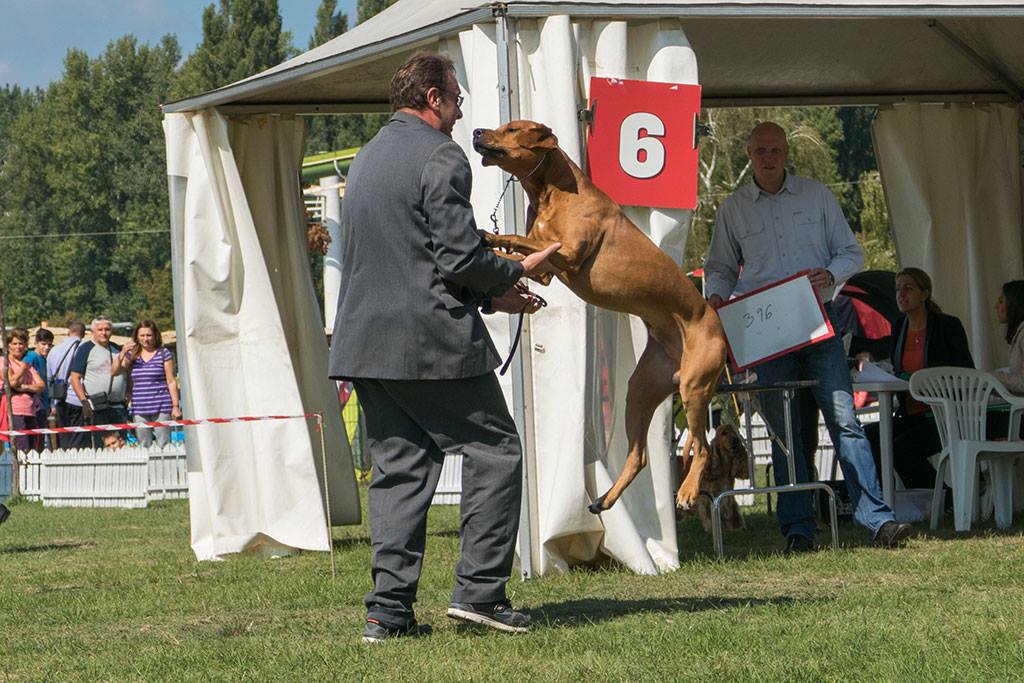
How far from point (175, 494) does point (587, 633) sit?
10477 mm

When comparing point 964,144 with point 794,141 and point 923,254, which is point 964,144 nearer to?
point 923,254

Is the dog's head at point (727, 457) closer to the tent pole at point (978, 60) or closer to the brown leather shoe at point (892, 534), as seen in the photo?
the brown leather shoe at point (892, 534)

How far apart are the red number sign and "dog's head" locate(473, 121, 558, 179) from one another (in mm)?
1091

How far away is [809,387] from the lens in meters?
7.76

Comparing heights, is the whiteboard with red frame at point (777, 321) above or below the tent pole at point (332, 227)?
below

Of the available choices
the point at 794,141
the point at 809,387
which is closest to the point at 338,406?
the point at 809,387

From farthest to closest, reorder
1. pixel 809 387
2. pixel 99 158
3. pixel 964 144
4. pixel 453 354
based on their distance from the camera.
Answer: pixel 99 158
pixel 964 144
pixel 809 387
pixel 453 354

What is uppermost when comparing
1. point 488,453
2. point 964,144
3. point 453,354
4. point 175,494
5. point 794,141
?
point 794,141

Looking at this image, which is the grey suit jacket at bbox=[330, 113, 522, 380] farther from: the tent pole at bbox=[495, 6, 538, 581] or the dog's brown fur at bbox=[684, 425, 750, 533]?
the dog's brown fur at bbox=[684, 425, 750, 533]

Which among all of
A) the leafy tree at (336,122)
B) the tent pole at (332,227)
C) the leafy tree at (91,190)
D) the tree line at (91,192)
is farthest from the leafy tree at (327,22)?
the tent pole at (332,227)

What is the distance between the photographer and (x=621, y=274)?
591cm

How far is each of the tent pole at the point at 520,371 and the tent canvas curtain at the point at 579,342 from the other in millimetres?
30

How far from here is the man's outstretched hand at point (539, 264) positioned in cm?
541

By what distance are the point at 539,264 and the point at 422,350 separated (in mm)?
661
